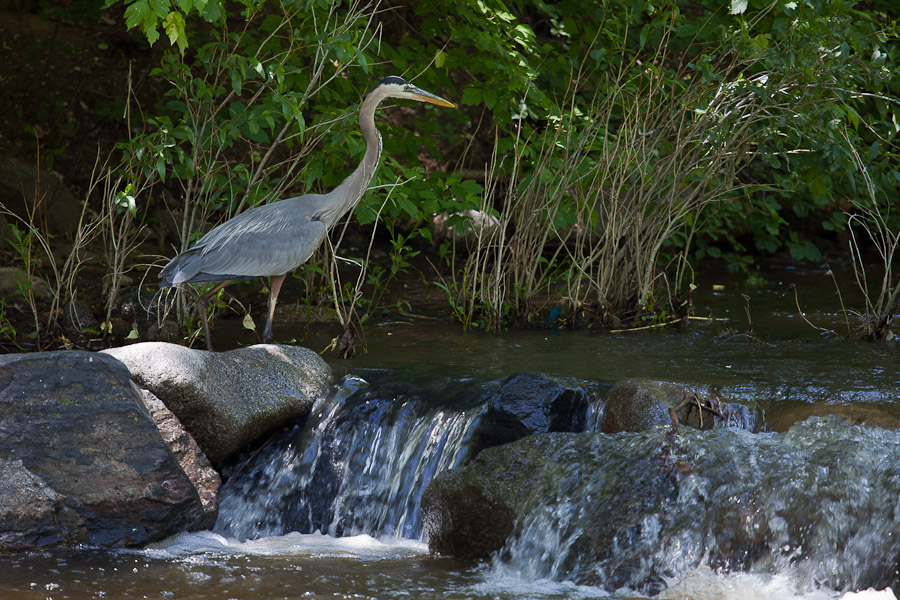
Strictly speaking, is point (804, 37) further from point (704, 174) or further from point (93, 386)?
point (93, 386)

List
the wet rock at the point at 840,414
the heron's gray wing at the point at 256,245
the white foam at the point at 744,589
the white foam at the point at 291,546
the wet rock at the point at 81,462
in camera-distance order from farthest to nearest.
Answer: the heron's gray wing at the point at 256,245
the wet rock at the point at 840,414
the white foam at the point at 291,546
the wet rock at the point at 81,462
the white foam at the point at 744,589

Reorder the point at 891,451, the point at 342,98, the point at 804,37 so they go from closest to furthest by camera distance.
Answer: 1. the point at 891,451
2. the point at 804,37
3. the point at 342,98

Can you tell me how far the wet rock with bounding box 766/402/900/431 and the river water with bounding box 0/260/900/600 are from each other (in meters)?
0.03

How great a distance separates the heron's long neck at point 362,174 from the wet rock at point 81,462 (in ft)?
6.19

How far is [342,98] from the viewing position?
6.36 meters

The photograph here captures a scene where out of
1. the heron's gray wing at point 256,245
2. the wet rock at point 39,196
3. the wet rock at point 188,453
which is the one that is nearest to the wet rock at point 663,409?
the wet rock at point 188,453

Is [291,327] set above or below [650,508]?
above

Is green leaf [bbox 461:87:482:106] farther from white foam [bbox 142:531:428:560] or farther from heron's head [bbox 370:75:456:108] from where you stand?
white foam [bbox 142:531:428:560]

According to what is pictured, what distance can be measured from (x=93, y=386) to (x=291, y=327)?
7.86 ft

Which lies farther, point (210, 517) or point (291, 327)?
point (291, 327)

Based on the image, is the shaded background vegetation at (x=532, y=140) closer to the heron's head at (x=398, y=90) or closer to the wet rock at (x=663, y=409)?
the heron's head at (x=398, y=90)

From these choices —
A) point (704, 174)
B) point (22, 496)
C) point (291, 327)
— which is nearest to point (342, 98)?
point (291, 327)

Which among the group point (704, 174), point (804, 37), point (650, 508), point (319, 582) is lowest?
point (319, 582)

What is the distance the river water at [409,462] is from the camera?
3508mm
